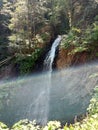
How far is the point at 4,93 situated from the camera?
2086 centimetres

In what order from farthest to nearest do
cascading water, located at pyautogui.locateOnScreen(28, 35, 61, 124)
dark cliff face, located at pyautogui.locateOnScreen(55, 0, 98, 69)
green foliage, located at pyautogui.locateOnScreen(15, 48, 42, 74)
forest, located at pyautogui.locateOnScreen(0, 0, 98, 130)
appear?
Result: green foliage, located at pyautogui.locateOnScreen(15, 48, 42, 74), cascading water, located at pyautogui.locateOnScreen(28, 35, 61, 124), dark cliff face, located at pyautogui.locateOnScreen(55, 0, 98, 69), forest, located at pyautogui.locateOnScreen(0, 0, 98, 130)

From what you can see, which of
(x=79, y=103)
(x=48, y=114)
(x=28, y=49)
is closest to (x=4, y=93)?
(x=28, y=49)

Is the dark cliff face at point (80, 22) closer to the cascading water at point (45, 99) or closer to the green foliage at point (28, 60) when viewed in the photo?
the cascading water at point (45, 99)

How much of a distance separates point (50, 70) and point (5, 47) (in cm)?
785

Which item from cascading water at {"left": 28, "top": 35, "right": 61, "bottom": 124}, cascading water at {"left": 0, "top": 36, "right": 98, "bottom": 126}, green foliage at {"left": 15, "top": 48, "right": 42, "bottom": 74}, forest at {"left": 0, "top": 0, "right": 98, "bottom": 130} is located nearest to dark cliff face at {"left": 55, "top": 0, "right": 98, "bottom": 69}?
forest at {"left": 0, "top": 0, "right": 98, "bottom": 130}

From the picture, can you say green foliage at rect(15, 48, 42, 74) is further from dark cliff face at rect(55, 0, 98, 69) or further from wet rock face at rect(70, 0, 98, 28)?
wet rock face at rect(70, 0, 98, 28)

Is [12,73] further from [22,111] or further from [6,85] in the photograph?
[22,111]

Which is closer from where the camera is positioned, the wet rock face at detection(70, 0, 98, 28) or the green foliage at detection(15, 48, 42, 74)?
the wet rock face at detection(70, 0, 98, 28)

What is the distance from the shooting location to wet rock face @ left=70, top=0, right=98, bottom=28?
18.8 meters

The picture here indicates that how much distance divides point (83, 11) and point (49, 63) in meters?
4.30

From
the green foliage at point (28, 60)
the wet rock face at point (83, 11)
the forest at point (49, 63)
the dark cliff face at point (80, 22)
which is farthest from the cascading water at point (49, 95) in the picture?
the wet rock face at point (83, 11)

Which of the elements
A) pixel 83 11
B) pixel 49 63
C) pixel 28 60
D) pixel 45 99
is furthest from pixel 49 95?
pixel 83 11

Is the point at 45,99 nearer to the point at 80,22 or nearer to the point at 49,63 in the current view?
the point at 49,63

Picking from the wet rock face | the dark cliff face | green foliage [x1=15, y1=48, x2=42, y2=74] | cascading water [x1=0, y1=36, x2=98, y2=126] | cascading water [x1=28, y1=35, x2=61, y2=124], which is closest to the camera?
cascading water [x1=0, y1=36, x2=98, y2=126]
